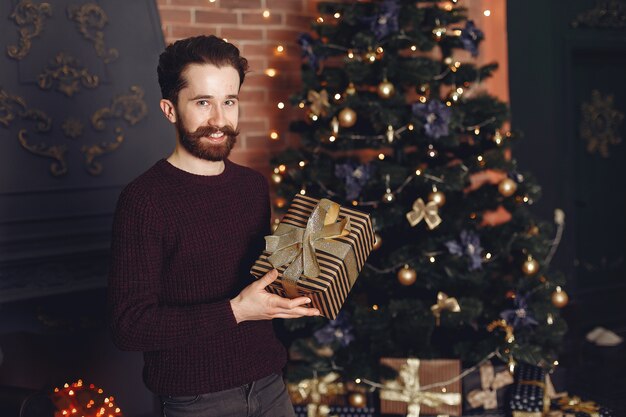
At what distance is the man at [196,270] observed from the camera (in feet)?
5.60

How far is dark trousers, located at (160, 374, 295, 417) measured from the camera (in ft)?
5.93

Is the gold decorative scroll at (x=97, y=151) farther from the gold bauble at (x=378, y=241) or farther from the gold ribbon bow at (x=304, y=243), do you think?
the gold ribbon bow at (x=304, y=243)

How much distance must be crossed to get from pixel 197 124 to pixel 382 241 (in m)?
1.93

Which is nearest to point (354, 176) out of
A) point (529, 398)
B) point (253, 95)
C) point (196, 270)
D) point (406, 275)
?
point (406, 275)

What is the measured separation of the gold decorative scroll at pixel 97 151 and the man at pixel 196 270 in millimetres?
1427

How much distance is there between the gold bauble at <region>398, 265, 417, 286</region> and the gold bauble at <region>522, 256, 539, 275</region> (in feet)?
1.78

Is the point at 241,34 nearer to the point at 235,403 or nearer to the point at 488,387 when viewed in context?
the point at 488,387

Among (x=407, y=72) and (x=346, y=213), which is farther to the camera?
(x=407, y=72)

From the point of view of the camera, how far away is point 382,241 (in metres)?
3.61

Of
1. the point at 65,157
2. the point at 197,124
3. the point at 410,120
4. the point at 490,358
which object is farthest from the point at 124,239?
the point at 490,358

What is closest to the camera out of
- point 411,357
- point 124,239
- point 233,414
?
point 124,239

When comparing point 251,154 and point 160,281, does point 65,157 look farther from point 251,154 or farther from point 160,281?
point 160,281

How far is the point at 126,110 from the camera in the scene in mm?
3271

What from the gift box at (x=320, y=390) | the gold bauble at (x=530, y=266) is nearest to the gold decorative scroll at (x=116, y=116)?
the gift box at (x=320, y=390)
